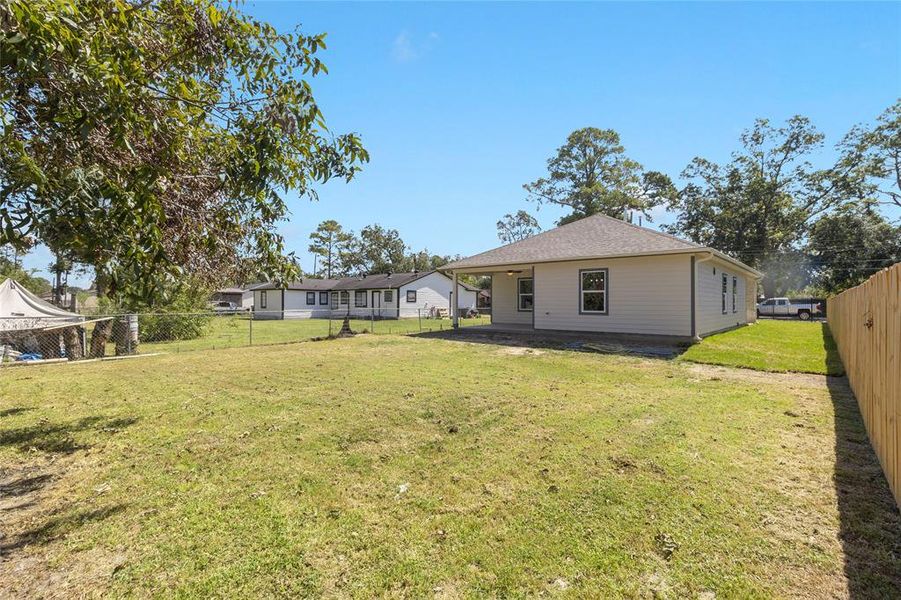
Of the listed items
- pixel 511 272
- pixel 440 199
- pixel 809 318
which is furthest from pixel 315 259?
pixel 809 318

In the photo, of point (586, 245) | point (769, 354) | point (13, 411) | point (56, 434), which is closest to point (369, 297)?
point (586, 245)

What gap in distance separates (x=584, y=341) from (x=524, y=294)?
5207 millimetres

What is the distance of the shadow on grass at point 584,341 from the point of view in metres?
10.6

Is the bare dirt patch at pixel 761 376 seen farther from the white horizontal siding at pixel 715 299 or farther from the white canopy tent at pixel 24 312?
the white canopy tent at pixel 24 312

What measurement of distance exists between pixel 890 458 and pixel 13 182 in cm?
581

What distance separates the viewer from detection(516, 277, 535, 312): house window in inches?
672

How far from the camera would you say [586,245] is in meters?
14.0

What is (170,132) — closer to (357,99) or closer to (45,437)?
(45,437)

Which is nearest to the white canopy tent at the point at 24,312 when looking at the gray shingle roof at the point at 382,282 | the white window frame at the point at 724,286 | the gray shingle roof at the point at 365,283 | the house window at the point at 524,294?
the house window at the point at 524,294

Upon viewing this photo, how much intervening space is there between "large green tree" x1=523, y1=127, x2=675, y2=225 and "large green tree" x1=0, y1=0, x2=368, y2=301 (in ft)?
117

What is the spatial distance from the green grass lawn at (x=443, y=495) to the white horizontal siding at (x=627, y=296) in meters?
5.85

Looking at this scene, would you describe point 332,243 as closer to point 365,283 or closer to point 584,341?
point 365,283

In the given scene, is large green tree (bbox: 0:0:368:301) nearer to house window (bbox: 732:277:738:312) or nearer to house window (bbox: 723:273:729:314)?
house window (bbox: 723:273:729:314)

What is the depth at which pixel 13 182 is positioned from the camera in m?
2.33
